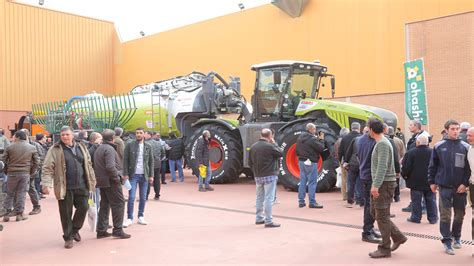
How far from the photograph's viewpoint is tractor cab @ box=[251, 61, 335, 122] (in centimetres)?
1306

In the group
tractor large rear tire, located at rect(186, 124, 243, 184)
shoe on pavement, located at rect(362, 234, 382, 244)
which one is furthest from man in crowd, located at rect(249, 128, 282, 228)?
tractor large rear tire, located at rect(186, 124, 243, 184)

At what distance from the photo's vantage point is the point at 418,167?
7.88m

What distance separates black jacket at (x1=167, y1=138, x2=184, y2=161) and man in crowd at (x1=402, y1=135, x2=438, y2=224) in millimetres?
8306

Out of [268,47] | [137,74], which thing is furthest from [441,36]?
[137,74]

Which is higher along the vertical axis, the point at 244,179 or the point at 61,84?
the point at 61,84

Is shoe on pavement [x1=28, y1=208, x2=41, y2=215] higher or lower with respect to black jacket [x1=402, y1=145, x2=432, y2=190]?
lower

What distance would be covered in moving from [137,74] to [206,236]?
25877mm

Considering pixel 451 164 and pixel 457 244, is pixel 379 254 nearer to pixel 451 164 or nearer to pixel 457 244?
pixel 457 244

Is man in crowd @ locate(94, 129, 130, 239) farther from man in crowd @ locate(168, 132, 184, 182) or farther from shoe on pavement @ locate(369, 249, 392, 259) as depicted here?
man in crowd @ locate(168, 132, 184, 182)

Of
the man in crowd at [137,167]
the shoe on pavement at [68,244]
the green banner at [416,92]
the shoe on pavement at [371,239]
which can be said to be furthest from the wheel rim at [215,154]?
the shoe on pavement at [371,239]

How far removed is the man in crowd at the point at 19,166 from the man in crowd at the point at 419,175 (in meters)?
6.40

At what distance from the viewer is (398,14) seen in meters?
19.8

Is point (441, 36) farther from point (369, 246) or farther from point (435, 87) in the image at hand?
point (369, 246)

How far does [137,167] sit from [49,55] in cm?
2325
